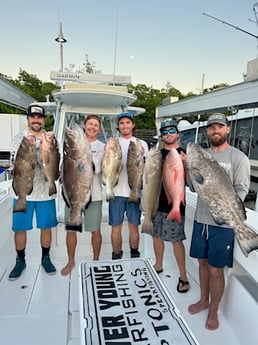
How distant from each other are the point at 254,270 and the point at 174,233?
807 millimetres

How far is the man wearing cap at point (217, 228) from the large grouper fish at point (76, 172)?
0.94 metres

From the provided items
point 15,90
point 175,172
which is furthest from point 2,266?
point 15,90

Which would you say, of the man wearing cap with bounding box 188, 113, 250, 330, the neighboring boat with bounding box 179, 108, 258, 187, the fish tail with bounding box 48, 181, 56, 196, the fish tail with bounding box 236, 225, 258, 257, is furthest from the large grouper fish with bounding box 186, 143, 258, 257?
the neighboring boat with bounding box 179, 108, 258, 187

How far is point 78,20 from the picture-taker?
20.4 ft

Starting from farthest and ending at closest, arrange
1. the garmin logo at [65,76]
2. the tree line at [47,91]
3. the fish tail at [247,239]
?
1. the tree line at [47,91]
2. the garmin logo at [65,76]
3. the fish tail at [247,239]

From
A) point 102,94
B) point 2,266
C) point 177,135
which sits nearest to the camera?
point 177,135

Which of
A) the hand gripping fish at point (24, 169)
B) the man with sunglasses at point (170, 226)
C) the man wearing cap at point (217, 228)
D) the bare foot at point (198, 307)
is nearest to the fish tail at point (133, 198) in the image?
the man with sunglasses at point (170, 226)

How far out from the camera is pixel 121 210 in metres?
2.75

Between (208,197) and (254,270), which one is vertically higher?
(208,197)

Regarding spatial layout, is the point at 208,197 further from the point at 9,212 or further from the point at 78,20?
the point at 78,20

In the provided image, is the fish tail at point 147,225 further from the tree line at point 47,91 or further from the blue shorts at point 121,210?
the tree line at point 47,91

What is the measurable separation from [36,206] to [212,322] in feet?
5.98

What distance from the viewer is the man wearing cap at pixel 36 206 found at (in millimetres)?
2514

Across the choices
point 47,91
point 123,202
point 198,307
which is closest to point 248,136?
point 123,202
